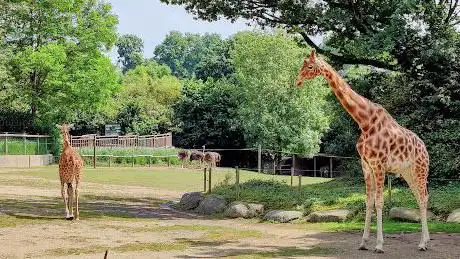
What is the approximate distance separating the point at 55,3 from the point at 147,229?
1163 inches

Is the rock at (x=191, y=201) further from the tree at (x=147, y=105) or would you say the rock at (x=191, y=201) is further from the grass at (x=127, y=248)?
the tree at (x=147, y=105)

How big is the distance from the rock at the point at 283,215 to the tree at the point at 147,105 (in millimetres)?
40171

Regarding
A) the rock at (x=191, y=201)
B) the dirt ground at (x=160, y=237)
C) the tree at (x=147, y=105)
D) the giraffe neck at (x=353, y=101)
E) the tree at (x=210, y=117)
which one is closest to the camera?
A: the dirt ground at (x=160, y=237)

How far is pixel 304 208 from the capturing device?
1683 cm

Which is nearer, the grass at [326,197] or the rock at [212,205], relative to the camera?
the grass at [326,197]

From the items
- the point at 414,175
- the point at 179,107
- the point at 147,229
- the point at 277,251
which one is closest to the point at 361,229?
the point at 414,175

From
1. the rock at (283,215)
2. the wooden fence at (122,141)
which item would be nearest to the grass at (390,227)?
the rock at (283,215)

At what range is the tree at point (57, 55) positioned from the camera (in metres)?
39.5

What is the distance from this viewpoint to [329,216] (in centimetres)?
1569

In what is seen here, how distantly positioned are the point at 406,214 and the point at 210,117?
122 ft

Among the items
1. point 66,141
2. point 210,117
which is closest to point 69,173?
point 66,141

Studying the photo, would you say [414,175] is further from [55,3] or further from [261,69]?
[261,69]

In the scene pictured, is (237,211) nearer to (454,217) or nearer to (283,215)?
(283,215)

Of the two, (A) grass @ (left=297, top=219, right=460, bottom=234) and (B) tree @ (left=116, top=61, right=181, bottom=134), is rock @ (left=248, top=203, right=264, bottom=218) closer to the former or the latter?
(A) grass @ (left=297, top=219, right=460, bottom=234)
